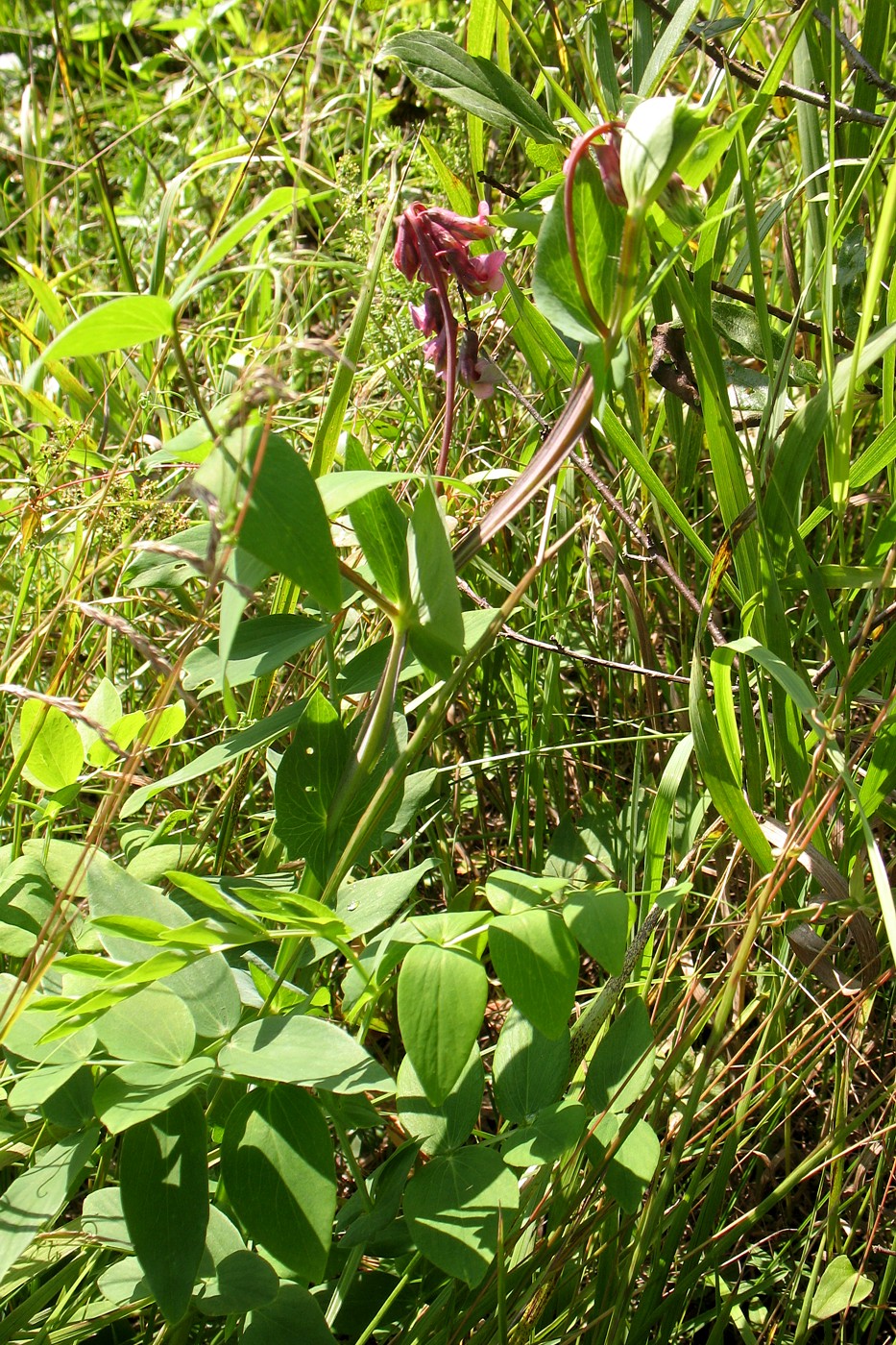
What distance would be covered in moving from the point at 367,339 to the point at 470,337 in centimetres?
43

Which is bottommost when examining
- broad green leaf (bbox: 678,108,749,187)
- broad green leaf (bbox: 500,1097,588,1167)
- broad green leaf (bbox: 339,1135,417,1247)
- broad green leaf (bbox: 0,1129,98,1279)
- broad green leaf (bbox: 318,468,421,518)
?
broad green leaf (bbox: 339,1135,417,1247)

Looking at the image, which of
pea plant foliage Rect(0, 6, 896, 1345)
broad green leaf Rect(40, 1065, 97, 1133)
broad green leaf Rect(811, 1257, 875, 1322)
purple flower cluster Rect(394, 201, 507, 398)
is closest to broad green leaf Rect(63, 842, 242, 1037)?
pea plant foliage Rect(0, 6, 896, 1345)

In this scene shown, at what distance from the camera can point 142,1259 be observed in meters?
0.61

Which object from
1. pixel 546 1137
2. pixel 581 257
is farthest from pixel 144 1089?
pixel 581 257

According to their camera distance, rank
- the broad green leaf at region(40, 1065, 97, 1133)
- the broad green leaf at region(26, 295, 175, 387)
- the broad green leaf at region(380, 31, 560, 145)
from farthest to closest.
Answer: the broad green leaf at region(380, 31, 560, 145) → the broad green leaf at region(40, 1065, 97, 1133) → the broad green leaf at region(26, 295, 175, 387)

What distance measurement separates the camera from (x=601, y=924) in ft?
1.97

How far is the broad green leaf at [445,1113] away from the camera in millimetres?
699

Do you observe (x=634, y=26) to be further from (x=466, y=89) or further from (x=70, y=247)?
(x=70, y=247)

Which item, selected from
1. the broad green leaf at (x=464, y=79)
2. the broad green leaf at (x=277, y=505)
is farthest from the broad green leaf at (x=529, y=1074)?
the broad green leaf at (x=464, y=79)

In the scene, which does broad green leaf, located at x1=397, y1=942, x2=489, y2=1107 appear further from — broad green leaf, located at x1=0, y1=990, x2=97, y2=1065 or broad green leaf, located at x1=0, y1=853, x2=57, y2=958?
broad green leaf, located at x1=0, y1=853, x2=57, y2=958

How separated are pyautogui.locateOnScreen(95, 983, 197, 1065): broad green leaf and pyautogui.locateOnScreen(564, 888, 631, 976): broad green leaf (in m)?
0.24

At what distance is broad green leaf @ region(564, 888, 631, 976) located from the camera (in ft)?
1.96

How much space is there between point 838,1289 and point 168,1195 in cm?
55

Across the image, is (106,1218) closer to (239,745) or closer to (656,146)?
(239,745)
